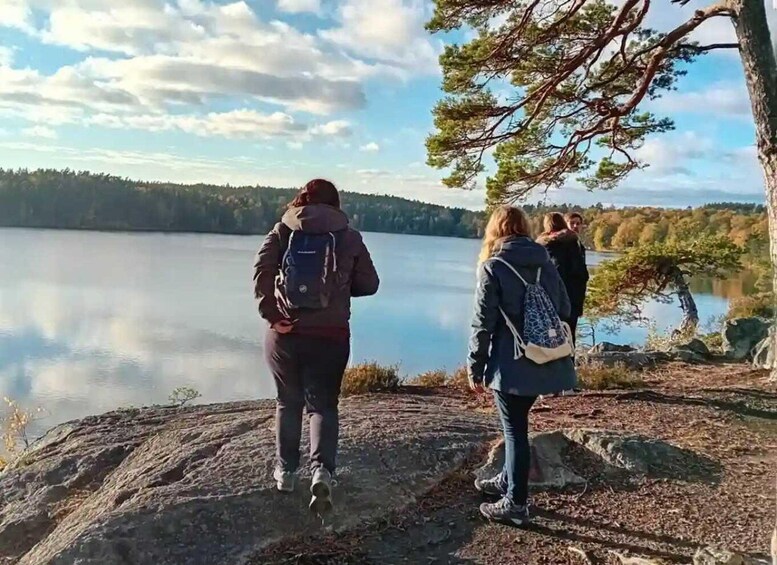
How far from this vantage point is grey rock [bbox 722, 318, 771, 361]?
29.2ft

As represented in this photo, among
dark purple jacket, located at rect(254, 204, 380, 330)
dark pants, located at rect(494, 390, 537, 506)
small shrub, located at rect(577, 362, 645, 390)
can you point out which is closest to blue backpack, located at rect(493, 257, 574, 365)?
dark pants, located at rect(494, 390, 537, 506)

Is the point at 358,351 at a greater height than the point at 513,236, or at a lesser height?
lesser

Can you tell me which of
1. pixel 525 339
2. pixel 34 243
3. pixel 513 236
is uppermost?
pixel 513 236

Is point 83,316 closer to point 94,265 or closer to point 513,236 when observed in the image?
point 94,265

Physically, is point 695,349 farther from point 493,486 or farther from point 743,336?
point 493,486

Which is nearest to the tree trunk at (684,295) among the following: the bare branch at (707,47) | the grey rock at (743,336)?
the grey rock at (743,336)

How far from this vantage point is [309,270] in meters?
3.26

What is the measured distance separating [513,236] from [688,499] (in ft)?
5.27

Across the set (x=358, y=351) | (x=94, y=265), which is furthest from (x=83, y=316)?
(x=94, y=265)

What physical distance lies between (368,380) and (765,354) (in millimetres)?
4273

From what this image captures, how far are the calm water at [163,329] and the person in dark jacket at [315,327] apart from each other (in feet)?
21.3

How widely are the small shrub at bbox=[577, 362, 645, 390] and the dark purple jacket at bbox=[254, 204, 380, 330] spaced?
3.93 meters

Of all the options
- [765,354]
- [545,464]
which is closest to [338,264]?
[545,464]

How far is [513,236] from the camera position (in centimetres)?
337
